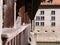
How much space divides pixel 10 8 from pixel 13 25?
0.18 metres

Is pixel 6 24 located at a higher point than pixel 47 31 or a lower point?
higher

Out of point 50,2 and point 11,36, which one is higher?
point 11,36

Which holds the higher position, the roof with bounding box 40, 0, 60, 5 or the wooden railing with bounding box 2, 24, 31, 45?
the wooden railing with bounding box 2, 24, 31, 45

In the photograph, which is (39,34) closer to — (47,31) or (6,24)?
(47,31)

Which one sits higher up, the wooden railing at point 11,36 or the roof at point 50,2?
the wooden railing at point 11,36

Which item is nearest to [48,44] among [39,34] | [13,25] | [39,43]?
[39,43]

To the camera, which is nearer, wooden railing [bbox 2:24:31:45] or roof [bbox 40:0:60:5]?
wooden railing [bbox 2:24:31:45]

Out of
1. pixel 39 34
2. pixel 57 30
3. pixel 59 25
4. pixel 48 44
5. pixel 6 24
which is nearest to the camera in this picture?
pixel 6 24

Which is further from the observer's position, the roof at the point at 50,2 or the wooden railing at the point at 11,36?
the roof at the point at 50,2

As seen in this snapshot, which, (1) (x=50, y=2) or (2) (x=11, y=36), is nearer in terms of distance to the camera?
(2) (x=11, y=36)

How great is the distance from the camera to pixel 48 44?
23859 mm

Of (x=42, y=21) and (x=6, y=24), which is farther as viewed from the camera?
(x=42, y=21)

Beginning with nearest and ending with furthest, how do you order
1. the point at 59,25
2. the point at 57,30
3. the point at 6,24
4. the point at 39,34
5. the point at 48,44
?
the point at 6,24
the point at 48,44
the point at 39,34
the point at 57,30
the point at 59,25

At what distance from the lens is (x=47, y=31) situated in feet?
92.0
